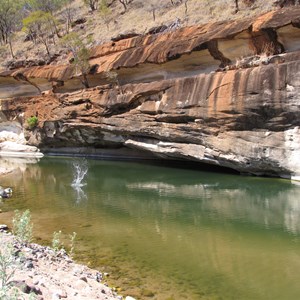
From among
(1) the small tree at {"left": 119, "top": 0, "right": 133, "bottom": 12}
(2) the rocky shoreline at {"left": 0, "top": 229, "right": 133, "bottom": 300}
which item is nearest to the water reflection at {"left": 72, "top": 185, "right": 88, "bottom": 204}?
(2) the rocky shoreline at {"left": 0, "top": 229, "right": 133, "bottom": 300}

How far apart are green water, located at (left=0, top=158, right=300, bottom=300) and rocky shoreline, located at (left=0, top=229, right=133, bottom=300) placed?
0.59 metres

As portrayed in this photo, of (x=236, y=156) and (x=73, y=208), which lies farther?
(x=236, y=156)

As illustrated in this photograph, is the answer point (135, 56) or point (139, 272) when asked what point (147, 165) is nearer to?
point (135, 56)

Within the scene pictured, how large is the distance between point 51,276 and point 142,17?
142 ft

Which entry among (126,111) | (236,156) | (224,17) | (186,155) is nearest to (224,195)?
(236,156)

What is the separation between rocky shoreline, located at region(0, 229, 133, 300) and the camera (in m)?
6.16

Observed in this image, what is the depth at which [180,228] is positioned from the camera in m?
12.7

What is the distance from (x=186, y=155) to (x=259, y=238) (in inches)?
494

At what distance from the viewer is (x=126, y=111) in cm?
2692

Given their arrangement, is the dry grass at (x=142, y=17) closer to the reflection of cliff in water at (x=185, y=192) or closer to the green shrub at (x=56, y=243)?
the reflection of cliff in water at (x=185, y=192)

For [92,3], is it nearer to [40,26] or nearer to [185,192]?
[40,26]

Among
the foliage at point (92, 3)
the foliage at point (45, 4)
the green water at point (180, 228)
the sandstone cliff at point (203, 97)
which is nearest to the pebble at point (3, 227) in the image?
the green water at point (180, 228)

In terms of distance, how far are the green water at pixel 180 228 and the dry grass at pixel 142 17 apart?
1871 centimetres

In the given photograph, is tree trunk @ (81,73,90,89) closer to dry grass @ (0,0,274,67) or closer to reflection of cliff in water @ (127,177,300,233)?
dry grass @ (0,0,274,67)
